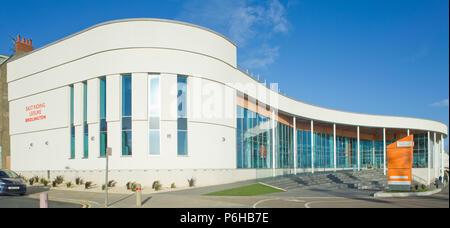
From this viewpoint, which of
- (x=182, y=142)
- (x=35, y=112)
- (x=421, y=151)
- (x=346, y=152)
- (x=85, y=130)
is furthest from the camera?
(x=421, y=151)

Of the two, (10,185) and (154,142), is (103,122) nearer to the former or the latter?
(154,142)

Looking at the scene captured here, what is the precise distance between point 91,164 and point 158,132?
6.19m

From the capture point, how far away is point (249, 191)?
2572 centimetres

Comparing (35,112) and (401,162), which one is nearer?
(401,162)

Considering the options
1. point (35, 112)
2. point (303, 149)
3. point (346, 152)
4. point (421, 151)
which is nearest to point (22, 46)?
point (35, 112)

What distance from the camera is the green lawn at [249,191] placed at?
24.0 m

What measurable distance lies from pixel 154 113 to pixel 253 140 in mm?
11691

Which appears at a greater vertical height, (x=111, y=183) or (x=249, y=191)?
(x=111, y=183)

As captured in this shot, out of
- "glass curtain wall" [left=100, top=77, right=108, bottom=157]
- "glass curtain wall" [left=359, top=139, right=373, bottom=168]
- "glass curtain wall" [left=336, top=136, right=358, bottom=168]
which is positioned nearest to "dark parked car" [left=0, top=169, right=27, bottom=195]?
"glass curtain wall" [left=100, top=77, right=108, bottom=157]

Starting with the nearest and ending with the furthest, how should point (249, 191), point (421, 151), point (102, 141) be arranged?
point (249, 191) → point (102, 141) → point (421, 151)

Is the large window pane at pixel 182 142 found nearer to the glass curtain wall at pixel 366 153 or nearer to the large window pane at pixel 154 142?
the large window pane at pixel 154 142

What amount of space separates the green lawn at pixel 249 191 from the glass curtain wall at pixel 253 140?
573 centimetres
